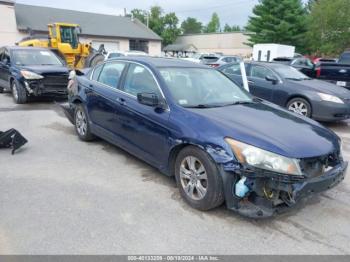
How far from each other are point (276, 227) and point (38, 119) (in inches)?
250

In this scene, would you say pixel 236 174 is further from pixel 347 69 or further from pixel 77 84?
pixel 347 69

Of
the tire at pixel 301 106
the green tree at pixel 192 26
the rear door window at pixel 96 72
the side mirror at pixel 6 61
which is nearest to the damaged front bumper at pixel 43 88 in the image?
the side mirror at pixel 6 61

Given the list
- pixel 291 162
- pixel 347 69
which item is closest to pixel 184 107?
pixel 291 162

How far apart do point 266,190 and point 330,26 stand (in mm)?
36899

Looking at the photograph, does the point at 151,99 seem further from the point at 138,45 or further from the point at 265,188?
the point at 138,45

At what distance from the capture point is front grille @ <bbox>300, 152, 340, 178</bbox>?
3.23 m

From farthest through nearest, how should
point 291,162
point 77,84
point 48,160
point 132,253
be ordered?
point 77,84 → point 48,160 → point 291,162 → point 132,253

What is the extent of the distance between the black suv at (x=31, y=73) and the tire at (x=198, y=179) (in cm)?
710

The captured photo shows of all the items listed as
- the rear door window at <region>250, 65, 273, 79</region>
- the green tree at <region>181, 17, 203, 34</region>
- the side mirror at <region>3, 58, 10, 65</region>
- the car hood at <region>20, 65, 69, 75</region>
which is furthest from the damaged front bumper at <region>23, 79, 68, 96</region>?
the green tree at <region>181, 17, 203, 34</region>

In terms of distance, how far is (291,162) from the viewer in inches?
123

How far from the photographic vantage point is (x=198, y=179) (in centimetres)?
355

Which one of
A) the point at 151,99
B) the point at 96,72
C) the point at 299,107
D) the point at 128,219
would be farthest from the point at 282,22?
the point at 128,219

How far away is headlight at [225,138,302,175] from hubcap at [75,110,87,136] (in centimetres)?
348

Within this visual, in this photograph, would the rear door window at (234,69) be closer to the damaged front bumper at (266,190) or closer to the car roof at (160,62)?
the car roof at (160,62)
